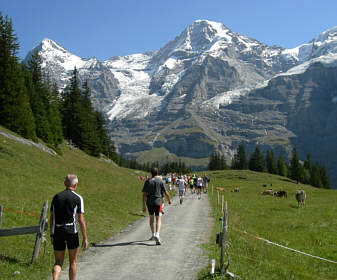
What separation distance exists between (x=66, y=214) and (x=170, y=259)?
4.76m

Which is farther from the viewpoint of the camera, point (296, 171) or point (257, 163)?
point (257, 163)

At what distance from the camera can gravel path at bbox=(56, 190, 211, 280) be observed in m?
9.95

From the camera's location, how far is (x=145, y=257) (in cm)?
1175

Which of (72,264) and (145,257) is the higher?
(72,264)

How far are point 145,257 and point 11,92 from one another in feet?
140

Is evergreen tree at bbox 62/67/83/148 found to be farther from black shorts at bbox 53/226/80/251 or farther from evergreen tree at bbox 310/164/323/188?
evergreen tree at bbox 310/164/323/188

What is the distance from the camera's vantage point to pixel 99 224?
1873cm

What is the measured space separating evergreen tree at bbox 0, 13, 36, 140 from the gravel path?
35781mm

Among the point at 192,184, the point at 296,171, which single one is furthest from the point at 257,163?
the point at 192,184

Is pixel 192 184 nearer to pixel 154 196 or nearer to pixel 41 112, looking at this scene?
pixel 41 112

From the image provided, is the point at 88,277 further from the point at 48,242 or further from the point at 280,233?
the point at 280,233

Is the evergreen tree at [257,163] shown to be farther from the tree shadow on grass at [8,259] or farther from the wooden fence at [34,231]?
the tree shadow on grass at [8,259]

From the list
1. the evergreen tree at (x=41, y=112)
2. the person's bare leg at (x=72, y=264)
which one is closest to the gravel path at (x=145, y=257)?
the person's bare leg at (x=72, y=264)

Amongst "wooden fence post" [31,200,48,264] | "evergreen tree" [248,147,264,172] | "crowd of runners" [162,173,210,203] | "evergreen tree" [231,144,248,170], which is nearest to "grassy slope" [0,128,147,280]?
"wooden fence post" [31,200,48,264]
